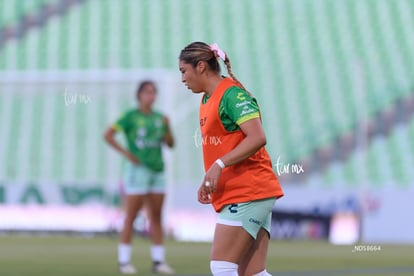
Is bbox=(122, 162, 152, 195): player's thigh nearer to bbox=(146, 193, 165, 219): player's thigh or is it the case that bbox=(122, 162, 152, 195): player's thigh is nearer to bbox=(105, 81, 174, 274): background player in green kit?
bbox=(105, 81, 174, 274): background player in green kit

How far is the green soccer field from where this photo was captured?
11.1 m

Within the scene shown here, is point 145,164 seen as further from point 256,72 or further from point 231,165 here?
point 256,72

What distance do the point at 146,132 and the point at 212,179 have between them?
6.35 m

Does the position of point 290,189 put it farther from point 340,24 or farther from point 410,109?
point 340,24

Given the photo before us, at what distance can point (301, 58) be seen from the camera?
23094 millimetres

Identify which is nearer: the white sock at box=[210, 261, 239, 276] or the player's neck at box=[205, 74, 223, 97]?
the white sock at box=[210, 261, 239, 276]

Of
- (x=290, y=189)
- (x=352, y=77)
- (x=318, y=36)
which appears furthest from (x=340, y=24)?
(x=290, y=189)

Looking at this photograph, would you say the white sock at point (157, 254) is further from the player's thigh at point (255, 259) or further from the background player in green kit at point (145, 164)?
the player's thigh at point (255, 259)

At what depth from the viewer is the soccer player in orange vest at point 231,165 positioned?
5.23 metres

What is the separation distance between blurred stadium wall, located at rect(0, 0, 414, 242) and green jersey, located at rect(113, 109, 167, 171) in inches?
249

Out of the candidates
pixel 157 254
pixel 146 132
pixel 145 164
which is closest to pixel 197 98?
pixel 146 132

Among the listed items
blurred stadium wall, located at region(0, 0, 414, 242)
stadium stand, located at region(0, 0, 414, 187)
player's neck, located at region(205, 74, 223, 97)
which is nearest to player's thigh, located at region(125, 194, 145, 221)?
player's neck, located at region(205, 74, 223, 97)

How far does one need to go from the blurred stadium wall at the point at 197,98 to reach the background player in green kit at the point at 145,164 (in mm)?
6364

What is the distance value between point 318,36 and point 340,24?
723 mm
